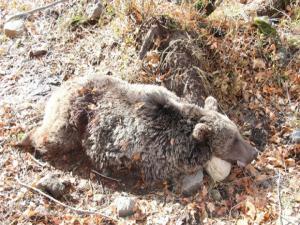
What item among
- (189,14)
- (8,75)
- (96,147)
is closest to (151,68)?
(189,14)

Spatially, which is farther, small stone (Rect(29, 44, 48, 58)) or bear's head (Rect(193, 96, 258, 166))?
small stone (Rect(29, 44, 48, 58))

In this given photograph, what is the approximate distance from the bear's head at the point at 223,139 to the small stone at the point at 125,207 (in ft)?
3.24

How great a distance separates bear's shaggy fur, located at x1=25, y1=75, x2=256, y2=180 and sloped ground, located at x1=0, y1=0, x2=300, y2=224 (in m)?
0.27

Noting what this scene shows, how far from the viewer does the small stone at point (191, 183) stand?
5227 millimetres

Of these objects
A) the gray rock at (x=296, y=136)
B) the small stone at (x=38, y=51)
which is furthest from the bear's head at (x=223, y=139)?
the small stone at (x=38, y=51)

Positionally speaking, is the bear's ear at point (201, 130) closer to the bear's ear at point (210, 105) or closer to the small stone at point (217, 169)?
the small stone at point (217, 169)

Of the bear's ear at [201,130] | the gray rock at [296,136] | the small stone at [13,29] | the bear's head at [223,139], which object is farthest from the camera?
the small stone at [13,29]

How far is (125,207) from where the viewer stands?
498 centimetres

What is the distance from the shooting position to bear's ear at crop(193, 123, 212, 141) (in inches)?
201

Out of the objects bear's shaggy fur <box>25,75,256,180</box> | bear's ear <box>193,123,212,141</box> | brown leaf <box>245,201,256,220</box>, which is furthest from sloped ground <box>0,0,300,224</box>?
bear's ear <box>193,123,212,141</box>

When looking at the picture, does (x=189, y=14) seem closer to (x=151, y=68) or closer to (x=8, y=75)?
(x=151, y=68)

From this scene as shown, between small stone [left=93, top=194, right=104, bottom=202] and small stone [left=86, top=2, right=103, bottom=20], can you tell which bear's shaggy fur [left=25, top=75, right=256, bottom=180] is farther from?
small stone [left=86, top=2, right=103, bottom=20]

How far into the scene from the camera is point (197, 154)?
17.3ft

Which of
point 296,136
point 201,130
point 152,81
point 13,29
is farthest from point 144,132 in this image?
point 13,29
